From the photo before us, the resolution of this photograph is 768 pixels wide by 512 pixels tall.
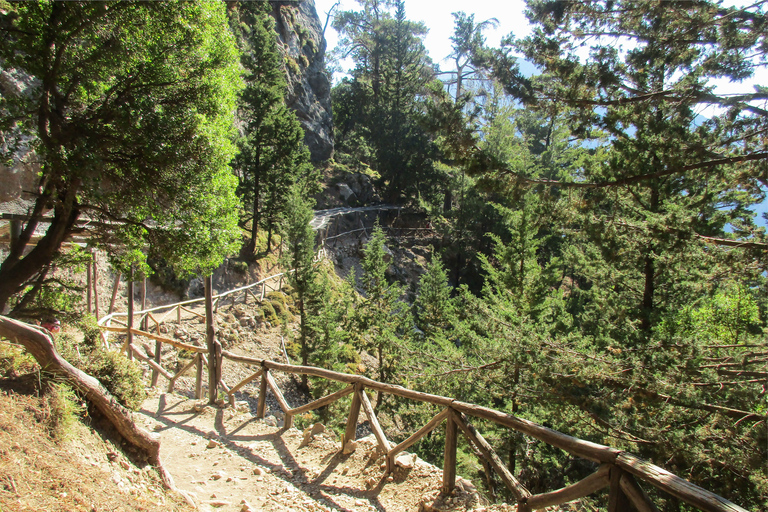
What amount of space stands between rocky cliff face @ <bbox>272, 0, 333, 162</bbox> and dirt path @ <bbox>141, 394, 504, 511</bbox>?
108ft

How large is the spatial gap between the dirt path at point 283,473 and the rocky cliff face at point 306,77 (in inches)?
1294

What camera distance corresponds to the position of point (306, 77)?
41625mm

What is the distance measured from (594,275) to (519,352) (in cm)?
509

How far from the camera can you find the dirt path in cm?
466

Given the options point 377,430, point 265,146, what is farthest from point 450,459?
point 265,146

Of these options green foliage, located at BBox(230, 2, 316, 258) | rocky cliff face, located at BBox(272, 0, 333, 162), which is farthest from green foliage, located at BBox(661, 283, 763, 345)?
rocky cliff face, located at BBox(272, 0, 333, 162)

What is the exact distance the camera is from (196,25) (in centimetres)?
575

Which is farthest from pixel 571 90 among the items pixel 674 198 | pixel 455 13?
pixel 455 13

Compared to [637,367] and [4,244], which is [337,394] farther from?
[4,244]

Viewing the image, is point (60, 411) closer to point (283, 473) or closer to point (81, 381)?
point (81, 381)

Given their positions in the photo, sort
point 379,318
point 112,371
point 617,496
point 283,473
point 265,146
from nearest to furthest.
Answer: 1. point 617,496
2. point 112,371
3. point 283,473
4. point 379,318
5. point 265,146

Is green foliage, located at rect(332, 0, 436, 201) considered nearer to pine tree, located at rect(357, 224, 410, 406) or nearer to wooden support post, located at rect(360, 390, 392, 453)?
pine tree, located at rect(357, 224, 410, 406)

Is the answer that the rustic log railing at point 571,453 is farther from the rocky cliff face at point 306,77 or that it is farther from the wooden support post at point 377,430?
the rocky cliff face at point 306,77

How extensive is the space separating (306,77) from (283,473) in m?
42.1
